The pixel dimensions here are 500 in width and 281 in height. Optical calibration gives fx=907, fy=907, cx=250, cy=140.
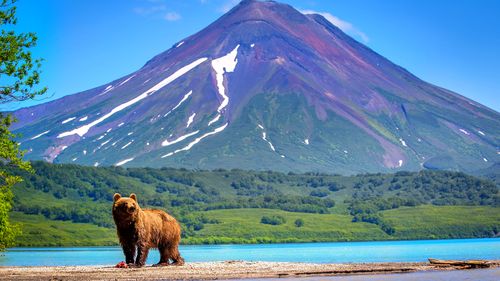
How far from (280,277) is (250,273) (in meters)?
1.97

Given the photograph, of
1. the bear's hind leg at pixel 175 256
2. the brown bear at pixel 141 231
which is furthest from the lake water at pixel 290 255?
the brown bear at pixel 141 231

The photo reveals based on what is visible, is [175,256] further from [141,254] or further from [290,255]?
[290,255]

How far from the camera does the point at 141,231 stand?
123 feet

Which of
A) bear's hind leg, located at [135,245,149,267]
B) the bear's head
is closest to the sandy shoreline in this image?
bear's hind leg, located at [135,245,149,267]

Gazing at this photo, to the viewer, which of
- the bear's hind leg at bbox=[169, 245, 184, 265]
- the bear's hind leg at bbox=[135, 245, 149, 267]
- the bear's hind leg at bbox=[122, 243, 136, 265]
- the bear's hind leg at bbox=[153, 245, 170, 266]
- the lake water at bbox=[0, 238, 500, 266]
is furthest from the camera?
the lake water at bbox=[0, 238, 500, 266]

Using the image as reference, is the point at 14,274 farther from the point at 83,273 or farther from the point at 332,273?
the point at 332,273

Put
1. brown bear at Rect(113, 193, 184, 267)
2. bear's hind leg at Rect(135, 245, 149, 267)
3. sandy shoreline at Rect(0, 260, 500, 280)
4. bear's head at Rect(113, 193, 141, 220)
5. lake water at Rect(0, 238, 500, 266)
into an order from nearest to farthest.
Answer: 1. sandy shoreline at Rect(0, 260, 500, 280)
2. bear's head at Rect(113, 193, 141, 220)
3. brown bear at Rect(113, 193, 184, 267)
4. bear's hind leg at Rect(135, 245, 149, 267)
5. lake water at Rect(0, 238, 500, 266)

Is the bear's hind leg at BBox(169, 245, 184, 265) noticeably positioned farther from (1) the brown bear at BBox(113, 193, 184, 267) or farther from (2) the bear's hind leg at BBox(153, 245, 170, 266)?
(2) the bear's hind leg at BBox(153, 245, 170, 266)

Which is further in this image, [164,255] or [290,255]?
[290,255]

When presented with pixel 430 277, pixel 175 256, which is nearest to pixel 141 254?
pixel 175 256

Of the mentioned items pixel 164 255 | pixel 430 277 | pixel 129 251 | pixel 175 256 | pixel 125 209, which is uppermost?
pixel 125 209

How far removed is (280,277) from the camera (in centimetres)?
3759

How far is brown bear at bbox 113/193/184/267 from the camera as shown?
36.8 m

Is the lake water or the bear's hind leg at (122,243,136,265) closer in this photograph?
the bear's hind leg at (122,243,136,265)
